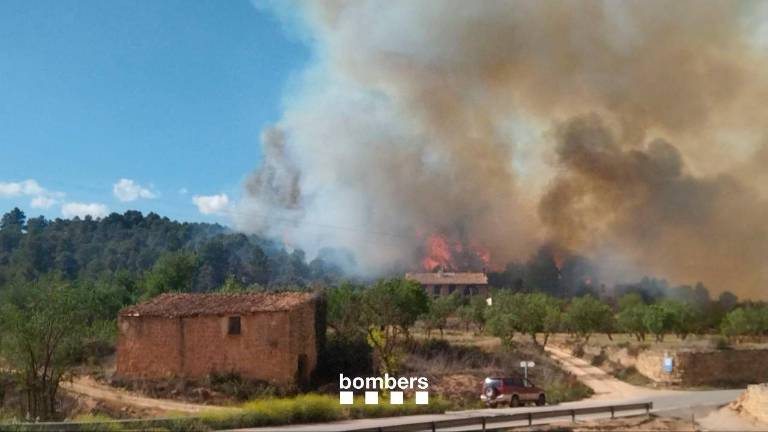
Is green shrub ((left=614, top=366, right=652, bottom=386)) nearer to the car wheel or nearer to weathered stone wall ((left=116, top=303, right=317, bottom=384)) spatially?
the car wheel

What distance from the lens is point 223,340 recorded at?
36469 millimetres

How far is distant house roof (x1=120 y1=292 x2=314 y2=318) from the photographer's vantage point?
120 ft

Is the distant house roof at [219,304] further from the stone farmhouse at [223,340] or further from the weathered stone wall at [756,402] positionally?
the weathered stone wall at [756,402]

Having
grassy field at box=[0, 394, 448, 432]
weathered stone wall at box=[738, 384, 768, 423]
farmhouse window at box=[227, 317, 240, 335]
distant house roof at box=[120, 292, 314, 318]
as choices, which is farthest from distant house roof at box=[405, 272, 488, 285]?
grassy field at box=[0, 394, 448, 432]

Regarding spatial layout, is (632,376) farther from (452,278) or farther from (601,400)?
(452,278)

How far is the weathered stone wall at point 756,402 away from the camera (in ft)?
87.9

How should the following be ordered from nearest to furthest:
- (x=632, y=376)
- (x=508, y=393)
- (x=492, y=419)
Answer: (x=492, y=419), (x=508, y=393), (x=632, y=376)

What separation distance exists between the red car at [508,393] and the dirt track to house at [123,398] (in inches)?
413

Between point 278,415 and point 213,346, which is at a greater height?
point 213,346

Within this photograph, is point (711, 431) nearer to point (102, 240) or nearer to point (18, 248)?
point (18, 248)

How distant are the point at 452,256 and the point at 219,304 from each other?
59339 mm

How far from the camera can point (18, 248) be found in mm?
108812

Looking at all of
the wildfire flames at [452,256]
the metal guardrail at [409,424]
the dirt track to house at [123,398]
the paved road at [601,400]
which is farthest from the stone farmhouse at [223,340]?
the wildfire flames at [452,256]


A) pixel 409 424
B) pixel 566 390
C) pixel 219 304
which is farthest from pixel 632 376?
pixel 409 424
